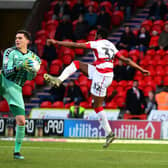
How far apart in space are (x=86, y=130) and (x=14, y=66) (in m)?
9.72

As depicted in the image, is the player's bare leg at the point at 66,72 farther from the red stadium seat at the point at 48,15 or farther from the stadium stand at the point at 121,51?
the red stadium seat at the point at 48,15

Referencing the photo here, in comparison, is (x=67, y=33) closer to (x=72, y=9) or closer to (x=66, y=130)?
(x=72, y=9)

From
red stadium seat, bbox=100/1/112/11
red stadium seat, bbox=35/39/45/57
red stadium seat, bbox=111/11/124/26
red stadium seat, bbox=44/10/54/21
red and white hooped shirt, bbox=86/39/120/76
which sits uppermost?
red stadium seat, bbox=100/1/112/11

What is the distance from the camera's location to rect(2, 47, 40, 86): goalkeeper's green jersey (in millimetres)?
10938

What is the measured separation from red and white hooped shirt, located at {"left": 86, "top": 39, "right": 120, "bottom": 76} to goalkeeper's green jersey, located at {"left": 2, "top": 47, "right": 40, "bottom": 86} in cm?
295

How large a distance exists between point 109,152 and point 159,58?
35.5 feet

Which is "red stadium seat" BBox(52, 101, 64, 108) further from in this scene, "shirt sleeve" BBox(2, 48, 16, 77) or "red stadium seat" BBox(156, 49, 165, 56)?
"shirt sleeve" BBox(2, 48, 16, 77)

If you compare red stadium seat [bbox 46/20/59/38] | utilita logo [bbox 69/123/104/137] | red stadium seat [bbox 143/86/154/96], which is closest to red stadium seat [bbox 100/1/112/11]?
red stadium seat [bbox 46/20/59/38]

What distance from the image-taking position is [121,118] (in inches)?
867

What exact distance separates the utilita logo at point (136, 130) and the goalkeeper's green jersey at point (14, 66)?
9.35 metres

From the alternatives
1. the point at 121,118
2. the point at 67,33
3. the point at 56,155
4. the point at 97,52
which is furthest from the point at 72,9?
the point at 56,155

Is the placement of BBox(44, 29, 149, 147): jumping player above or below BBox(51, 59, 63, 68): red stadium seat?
below

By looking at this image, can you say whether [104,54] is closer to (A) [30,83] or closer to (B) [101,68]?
(B) [101,68]

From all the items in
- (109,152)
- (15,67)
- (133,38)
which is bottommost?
(109,152)
